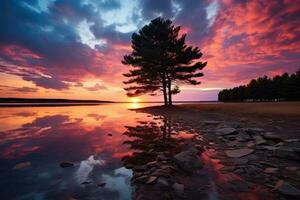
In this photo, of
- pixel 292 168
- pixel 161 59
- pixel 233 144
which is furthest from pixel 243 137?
pixel 161 59

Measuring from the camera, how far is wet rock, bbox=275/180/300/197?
9.29 feet

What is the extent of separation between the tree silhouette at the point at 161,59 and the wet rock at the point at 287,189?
21.6 m

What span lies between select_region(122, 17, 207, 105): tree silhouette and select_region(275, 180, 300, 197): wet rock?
21.6 meters

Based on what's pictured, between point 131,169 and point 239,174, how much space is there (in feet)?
7.54

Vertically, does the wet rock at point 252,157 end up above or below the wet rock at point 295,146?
below

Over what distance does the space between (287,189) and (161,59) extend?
22.2 m

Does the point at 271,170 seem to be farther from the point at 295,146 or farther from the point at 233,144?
the point at 233,144

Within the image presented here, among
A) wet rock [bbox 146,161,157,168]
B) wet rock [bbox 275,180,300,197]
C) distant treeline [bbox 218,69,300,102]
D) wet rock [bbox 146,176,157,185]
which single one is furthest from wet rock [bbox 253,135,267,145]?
distant treeline [bbox 218,69,300,102]

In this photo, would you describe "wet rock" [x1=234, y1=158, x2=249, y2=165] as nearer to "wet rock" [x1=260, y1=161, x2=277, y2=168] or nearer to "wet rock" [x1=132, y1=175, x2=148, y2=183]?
"wet rock" [x1=260, y1=161, x2=277, y2=168]

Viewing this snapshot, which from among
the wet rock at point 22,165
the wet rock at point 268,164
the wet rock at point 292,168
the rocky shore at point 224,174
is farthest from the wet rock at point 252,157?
the wet rock at point 22,165

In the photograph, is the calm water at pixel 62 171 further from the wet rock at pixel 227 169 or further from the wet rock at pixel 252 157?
the wet rock at pixel 252 157

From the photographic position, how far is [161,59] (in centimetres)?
2403

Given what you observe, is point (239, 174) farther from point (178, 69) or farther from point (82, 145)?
point (178, 69)

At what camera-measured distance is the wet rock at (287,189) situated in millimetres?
2832
